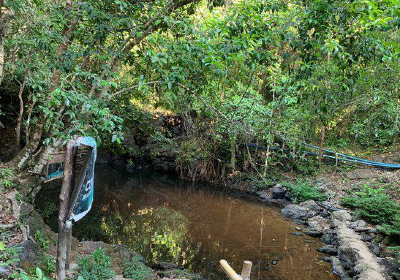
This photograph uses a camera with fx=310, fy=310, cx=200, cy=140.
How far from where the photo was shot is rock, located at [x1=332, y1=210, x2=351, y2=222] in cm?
940

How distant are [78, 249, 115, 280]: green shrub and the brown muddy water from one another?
1.78 m

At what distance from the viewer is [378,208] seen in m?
9.05

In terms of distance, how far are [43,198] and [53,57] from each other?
7072mm

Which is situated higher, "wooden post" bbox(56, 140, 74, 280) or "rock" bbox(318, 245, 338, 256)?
"wooden post" bbox(56, 140, 74, 280)

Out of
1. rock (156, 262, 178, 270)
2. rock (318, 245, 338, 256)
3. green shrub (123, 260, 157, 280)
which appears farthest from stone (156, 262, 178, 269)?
rock (318, 245, 338, 256)

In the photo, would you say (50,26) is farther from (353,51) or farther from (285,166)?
(285,166)

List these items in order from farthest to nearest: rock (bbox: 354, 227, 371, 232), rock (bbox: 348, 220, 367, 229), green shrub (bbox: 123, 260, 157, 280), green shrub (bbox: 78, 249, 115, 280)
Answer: rock (bbox: 348, 220, 367, 229) → rock (bbox: 354, 227, 371, 232) → green shrub (bbox: 123, 260, 157, 280) → green shrub (bbox: 78, 249, 115, 280)

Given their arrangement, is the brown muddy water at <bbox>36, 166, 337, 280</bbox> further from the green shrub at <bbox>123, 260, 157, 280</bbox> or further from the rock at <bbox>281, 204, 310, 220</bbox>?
the green shrub at <bbox>123, 260, 157, 280</bbox>

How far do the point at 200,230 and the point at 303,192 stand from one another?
201 inches

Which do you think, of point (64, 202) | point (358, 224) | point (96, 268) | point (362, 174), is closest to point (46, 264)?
point (96, 268)

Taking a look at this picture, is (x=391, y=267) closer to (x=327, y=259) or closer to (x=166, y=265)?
(x=327, y=259)

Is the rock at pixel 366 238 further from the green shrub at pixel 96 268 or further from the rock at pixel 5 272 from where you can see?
the rock at pixel 5 272

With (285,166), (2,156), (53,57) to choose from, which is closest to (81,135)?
(53,57)

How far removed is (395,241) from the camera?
7.61 meters
